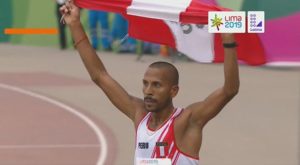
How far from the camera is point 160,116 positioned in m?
5.51

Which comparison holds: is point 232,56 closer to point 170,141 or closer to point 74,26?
point 170,141

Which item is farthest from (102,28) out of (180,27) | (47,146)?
(180,27)

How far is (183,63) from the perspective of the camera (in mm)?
21953

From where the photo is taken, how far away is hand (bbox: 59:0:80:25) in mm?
5852

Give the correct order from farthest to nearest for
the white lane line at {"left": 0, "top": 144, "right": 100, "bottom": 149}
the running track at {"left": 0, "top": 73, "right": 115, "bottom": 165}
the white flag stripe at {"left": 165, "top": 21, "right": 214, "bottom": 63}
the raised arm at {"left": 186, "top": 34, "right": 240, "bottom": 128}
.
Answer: the white lane line at {"left": 0, "top": 144, "right": 100, "bottom": 149} → the running track at {"left": 0, "top": 73, "right": 115, "bottom": 165} → the white flag stripe at {"left": 165, "top": 21, "right": 214, "bottom": 63} → the raised arm at {"left": 186, "top": 34, "right": 240, "bottom": 128}

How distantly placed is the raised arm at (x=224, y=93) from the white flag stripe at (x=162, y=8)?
732 millimetres

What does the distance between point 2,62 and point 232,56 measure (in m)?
17.6

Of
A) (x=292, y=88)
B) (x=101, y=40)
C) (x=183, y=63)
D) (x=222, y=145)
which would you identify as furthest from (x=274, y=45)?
(x=101, y=40)

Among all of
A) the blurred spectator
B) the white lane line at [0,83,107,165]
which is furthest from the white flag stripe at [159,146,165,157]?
the blurred spectator

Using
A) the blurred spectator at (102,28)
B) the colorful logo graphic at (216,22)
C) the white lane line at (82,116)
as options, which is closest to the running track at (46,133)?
the white lane line at (82,116)

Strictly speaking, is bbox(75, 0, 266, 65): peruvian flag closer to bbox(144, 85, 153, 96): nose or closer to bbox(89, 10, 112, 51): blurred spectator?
bbox(144, 85, 153, 96): nose

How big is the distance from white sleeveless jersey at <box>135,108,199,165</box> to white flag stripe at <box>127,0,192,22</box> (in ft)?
2.80

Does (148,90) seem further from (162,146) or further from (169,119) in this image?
(162,146)

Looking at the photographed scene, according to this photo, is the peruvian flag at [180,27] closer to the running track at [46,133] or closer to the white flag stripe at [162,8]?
the white flag stripe at [162,8]
